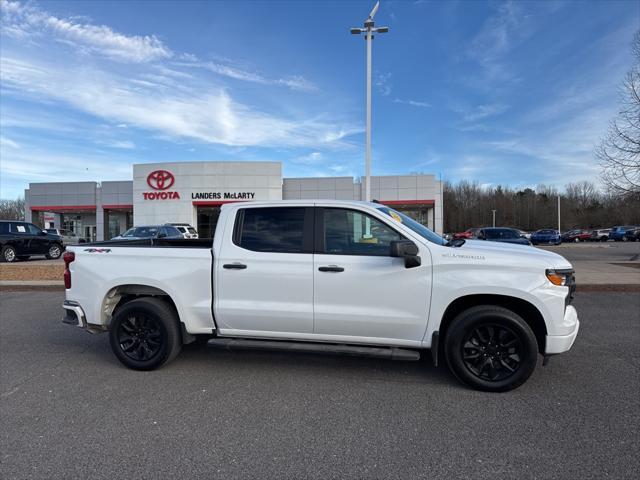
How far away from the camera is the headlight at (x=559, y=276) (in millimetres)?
3832

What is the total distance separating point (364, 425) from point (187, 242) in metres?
3.47

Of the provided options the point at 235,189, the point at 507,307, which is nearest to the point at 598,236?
the point at 235,189

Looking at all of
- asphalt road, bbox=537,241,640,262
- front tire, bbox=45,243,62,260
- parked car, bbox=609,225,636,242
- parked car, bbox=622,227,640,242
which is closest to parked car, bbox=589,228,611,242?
parked car, bbox=609,225,636,242

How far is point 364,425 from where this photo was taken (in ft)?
11.0

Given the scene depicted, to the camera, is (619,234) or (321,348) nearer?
(321,348)

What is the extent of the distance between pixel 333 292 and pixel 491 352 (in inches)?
65.2

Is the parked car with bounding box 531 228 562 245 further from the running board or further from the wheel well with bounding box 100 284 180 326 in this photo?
the wheel well with bounding box 100 284 180 326

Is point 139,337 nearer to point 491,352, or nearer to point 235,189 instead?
point 491,352

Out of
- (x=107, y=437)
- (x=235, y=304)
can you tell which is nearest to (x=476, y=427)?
(x=235, y=304)

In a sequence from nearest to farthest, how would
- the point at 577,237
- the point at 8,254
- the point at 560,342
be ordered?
the point at 560,342
the point at 8,254
the point at 577,237

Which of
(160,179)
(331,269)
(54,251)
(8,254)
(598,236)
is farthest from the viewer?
(598,236)

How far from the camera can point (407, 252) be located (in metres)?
→ 3.87

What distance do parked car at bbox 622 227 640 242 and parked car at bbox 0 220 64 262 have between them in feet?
181

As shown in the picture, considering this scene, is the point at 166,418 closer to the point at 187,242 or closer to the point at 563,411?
the point at 187,242
